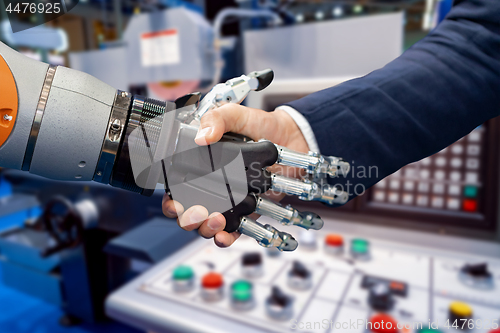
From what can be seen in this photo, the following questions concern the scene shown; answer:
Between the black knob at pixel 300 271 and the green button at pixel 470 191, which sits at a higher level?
the green button at pixel 470 191

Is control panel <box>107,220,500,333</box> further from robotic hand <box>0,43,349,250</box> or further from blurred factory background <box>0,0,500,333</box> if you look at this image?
robotic hand <box>0,43,349,250</box>

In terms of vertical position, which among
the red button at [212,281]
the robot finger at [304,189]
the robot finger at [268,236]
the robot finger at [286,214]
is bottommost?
the red button at [212,281]

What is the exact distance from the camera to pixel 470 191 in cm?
88

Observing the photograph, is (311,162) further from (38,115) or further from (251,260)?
(251,260)

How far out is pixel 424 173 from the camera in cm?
93

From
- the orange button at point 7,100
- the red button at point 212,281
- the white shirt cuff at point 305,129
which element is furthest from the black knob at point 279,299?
the orange button at point 7,100

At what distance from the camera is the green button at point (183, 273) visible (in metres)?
0.78

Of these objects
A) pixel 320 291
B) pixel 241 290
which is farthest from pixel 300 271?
pixel 241 290

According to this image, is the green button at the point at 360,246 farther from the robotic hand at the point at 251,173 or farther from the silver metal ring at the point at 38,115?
the silver metal ring at the point at 38,115

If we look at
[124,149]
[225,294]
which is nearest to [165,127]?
[124,149]

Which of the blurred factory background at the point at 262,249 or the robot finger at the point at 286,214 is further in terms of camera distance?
the blurred factory background at the point at 262,249

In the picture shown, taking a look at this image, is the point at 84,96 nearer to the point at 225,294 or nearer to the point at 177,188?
the point at 177,188

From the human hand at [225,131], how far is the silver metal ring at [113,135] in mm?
94

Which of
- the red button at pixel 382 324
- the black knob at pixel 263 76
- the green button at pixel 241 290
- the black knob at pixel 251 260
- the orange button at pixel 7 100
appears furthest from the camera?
the black knob at pixel 251 260
